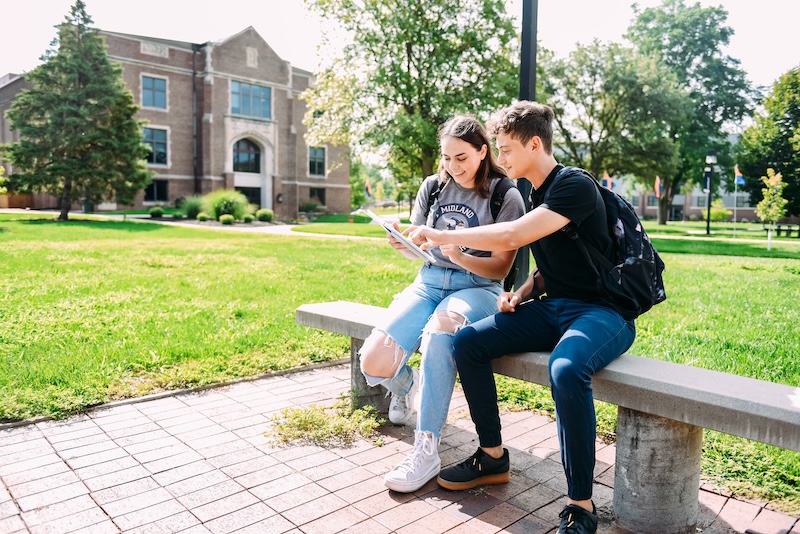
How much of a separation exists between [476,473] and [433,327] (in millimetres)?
755

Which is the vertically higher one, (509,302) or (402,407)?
(509,302)

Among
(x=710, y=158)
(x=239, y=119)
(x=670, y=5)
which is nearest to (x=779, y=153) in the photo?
(x=710, y=158)

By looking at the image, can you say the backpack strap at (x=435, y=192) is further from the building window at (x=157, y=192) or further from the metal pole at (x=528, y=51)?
the building window at (x=157, y=192)

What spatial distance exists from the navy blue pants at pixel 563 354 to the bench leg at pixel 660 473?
7.9 inches

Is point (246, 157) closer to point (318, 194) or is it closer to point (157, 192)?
point (157, 192)

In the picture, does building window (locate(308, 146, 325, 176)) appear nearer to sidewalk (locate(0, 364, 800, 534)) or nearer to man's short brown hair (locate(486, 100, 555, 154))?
sidewalk (locate(0, 364, 800, 534))

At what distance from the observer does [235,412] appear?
4242 mm

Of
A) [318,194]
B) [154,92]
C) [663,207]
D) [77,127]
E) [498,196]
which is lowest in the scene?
[663,207]

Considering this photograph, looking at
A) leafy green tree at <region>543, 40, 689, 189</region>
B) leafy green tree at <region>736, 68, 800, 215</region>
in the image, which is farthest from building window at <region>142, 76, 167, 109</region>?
leafy green tree at <region>736, 68, 800, 215</region>

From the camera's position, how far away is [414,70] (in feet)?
89.8

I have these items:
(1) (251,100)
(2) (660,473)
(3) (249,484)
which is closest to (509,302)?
(2) (660,473)

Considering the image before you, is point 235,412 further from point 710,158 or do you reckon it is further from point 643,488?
point 710,158

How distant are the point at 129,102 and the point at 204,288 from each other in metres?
25.0

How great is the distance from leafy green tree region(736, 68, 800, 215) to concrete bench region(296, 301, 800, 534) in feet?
117
